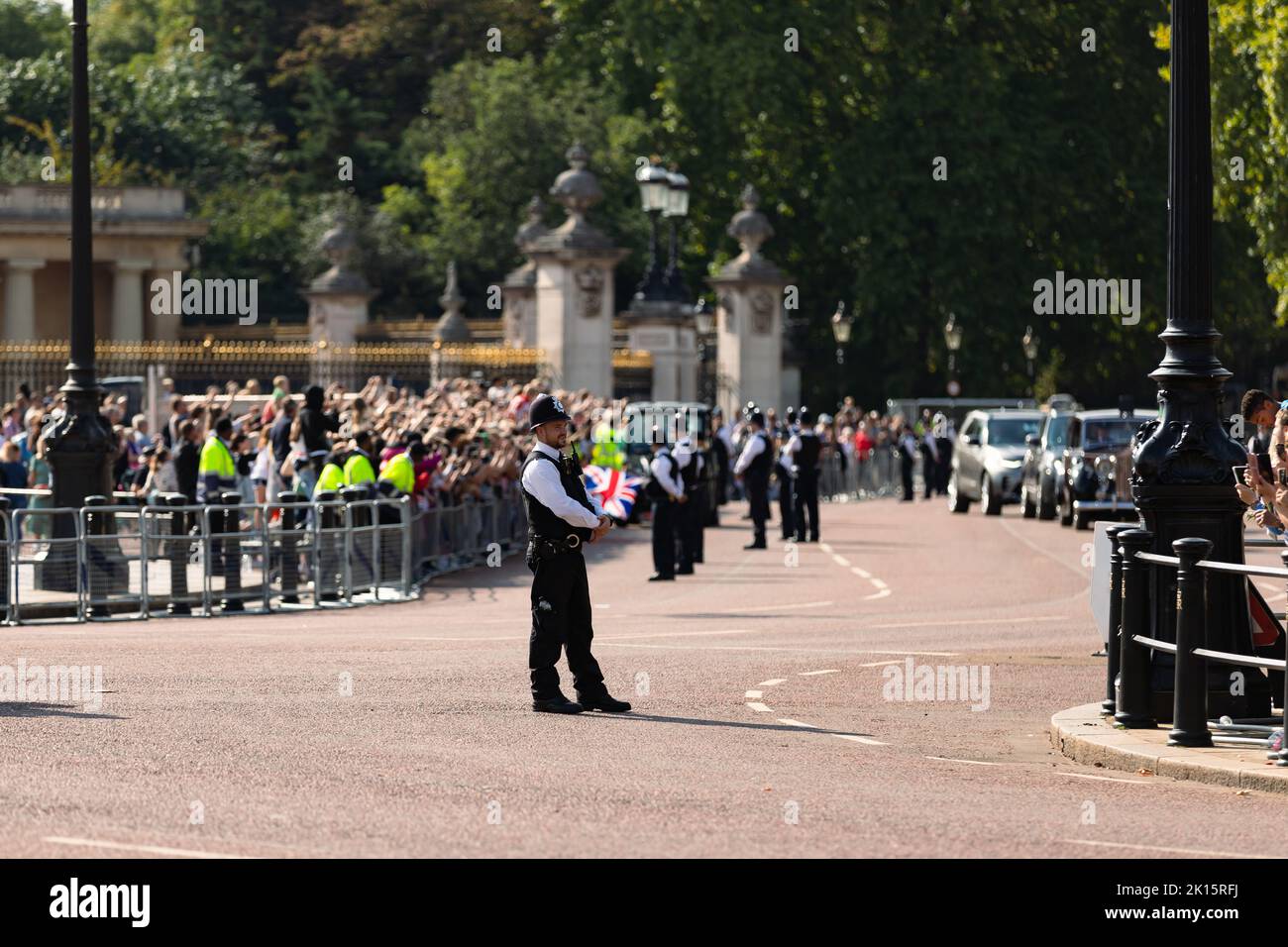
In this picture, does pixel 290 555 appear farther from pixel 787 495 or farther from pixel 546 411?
pixel 787 495

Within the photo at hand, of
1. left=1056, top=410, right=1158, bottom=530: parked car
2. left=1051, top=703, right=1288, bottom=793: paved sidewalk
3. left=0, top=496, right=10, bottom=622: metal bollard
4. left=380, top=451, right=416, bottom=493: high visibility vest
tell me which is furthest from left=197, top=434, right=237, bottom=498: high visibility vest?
left=1056, top=410, right=1158, bottom=530: parked car

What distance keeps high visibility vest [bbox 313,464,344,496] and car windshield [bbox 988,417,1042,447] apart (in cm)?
2216

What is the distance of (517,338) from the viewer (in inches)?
2232

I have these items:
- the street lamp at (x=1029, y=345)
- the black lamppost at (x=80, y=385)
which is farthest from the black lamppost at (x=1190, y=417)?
the street lamp at (x=1029, y=345)

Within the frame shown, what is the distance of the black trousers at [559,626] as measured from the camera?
50.6ft

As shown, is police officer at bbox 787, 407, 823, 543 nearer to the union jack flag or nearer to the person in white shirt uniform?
the person in white shirt uniform

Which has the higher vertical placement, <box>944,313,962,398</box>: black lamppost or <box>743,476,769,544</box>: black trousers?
<box>944,313,962,398</box>: black lamppost

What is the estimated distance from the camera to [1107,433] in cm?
3884

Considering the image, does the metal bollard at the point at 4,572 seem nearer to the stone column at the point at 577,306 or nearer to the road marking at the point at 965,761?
the road marking at the point at 965,761

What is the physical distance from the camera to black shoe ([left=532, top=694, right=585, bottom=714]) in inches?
603

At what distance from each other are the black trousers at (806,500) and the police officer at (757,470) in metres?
2.17

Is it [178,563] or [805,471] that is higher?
[805,471]

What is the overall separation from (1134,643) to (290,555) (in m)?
12.0

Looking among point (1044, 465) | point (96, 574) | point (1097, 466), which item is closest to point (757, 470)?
point (1097, 466)
